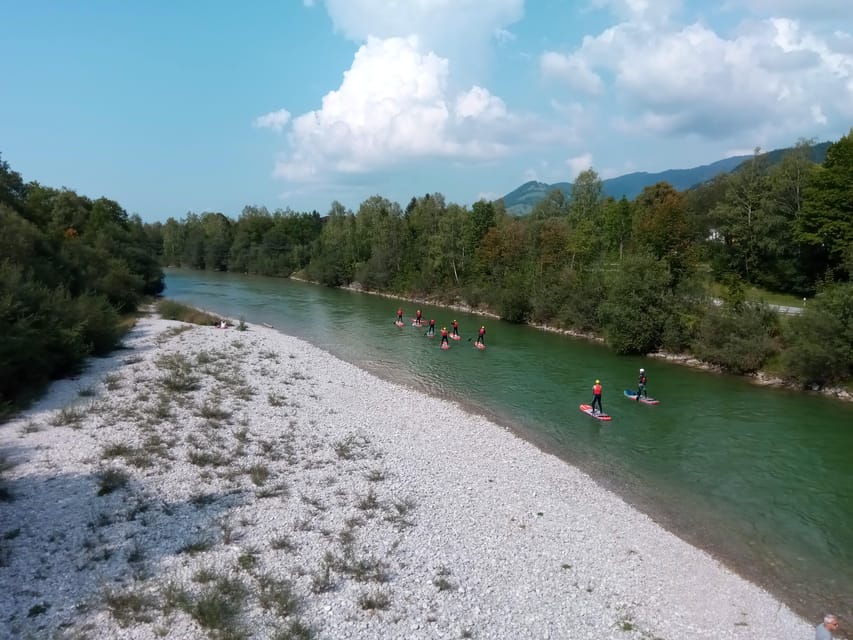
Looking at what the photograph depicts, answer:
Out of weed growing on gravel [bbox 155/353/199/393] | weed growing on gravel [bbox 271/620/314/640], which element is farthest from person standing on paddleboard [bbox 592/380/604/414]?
weed growing on gravel [bbox 155/353/199/393]

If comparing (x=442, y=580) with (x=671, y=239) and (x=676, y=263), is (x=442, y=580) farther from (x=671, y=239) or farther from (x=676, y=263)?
(x=671, y=239)

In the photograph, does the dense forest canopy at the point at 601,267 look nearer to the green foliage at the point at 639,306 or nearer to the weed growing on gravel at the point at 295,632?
the green foliage at the point at 639,306

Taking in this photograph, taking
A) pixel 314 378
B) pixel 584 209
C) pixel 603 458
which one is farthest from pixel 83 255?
pixel 584 209

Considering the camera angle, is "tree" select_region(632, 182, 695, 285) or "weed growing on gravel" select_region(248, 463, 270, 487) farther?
"tree" select_region(632, 182, 695, 285)

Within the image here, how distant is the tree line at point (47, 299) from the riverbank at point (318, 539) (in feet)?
7.24

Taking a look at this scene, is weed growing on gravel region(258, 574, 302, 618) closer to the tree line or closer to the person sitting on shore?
the person sitting on shore

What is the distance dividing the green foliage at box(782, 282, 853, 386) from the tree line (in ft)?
124

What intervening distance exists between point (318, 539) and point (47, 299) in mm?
20264

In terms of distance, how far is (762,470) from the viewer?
19.1 meters

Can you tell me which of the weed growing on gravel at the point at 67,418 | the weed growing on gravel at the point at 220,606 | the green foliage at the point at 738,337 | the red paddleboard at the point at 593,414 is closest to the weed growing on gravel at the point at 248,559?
the weed growing on gravel at the point at 220,606

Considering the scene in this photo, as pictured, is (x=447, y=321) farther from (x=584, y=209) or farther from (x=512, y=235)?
(x=584, y=209)

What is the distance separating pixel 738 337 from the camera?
33.5 metres

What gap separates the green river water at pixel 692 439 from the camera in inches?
559

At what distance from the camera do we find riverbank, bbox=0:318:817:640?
9.55m
